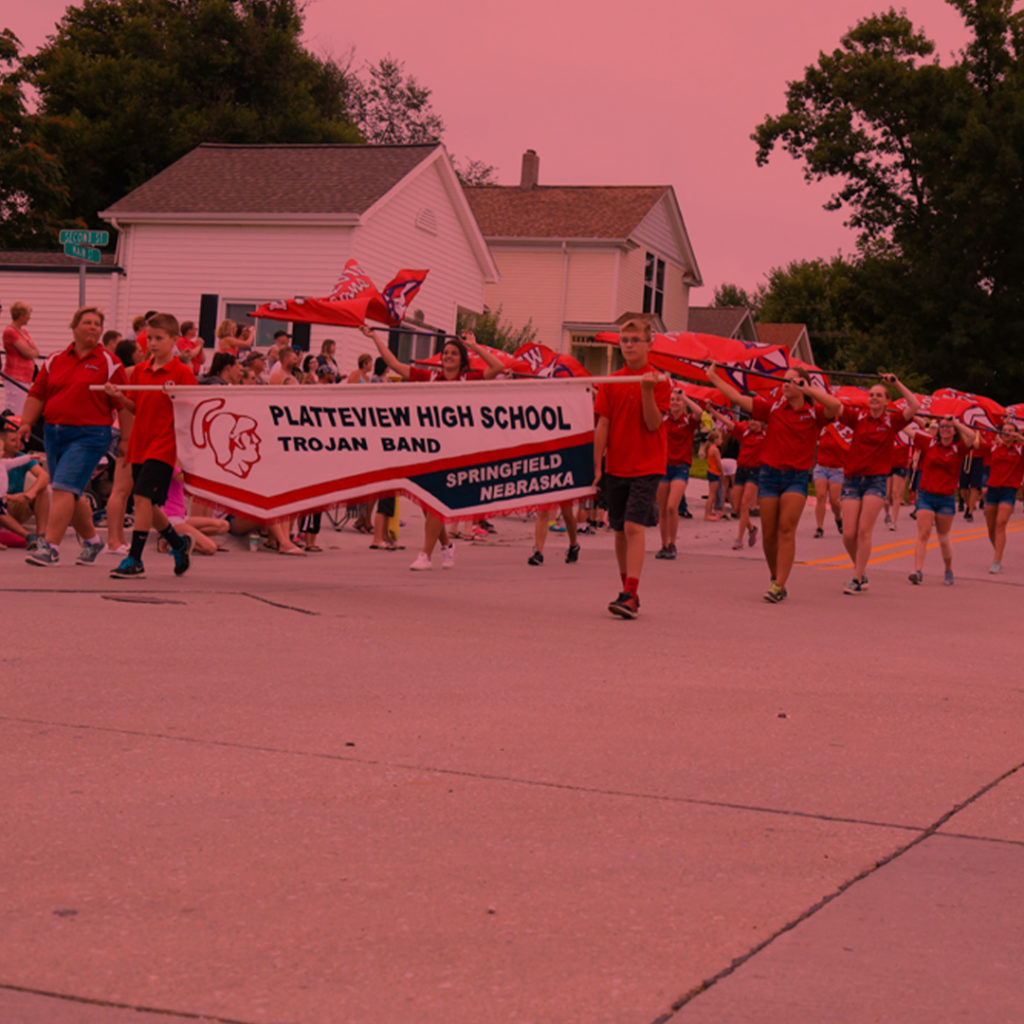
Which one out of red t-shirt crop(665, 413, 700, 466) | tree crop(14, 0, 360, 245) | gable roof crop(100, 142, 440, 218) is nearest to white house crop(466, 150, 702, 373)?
tree crop(14, 0, 360, 245)

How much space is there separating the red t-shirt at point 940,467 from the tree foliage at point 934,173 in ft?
132

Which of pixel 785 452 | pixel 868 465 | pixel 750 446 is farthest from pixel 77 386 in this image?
pixel 750 446

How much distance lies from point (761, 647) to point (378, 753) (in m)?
4.43

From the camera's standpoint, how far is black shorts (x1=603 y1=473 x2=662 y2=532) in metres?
10.8

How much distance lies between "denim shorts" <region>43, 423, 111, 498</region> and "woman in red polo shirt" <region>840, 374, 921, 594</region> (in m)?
7.03

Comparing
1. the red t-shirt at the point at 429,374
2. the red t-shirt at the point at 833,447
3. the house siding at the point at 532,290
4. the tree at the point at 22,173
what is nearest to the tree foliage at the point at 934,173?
the house siding at the point at 532,290

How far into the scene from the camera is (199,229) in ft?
97.8

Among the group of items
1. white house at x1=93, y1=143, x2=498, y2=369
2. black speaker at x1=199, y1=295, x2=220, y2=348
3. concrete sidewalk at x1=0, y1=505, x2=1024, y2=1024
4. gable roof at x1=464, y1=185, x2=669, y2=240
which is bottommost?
concrete sidewalk at x1=0, y1=505, x2=1024, y2=1024

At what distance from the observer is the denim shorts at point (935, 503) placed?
53.9 ft

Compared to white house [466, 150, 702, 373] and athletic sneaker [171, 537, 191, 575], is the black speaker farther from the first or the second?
→ athletic sneaker [171, 537, 191, 575]

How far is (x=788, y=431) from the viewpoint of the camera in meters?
13.2

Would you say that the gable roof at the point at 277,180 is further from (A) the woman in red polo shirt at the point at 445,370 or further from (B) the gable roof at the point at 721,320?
(B) the gable roof at the point at 721,320

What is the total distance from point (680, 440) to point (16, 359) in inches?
311

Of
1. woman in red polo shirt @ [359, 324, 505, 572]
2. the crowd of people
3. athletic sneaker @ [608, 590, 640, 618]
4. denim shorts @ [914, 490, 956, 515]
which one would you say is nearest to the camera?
athletic sneaker @ [608, 590, 640, 618]
